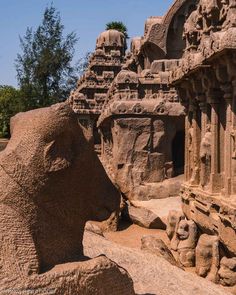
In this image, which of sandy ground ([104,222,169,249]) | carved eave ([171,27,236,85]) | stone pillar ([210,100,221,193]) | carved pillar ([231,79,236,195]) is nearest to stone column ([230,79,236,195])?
carved pillar ([231,79,236,195])

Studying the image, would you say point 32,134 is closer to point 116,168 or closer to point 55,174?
point 55,174

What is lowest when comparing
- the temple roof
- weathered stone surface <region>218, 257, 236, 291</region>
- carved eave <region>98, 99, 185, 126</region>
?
weathered stone surface <region>218, 257, 236, 291</region>

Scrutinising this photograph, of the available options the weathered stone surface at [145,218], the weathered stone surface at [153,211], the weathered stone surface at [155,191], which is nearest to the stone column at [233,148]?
the weathered stone surface at [153,211]

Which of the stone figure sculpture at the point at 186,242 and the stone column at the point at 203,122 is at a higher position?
the stone column at the point at 203,122

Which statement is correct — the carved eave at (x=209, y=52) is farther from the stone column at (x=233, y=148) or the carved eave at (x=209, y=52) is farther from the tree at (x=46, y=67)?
the tree at (x=46, y=67)

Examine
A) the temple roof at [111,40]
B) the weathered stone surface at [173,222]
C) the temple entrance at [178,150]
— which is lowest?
the weathered stone surface at [173,222]

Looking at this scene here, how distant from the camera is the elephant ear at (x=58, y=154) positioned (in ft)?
12.7

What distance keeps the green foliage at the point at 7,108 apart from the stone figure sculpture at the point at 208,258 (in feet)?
90.5

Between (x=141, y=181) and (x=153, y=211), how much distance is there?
200 centimetres

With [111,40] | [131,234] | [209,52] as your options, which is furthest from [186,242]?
[111,40]

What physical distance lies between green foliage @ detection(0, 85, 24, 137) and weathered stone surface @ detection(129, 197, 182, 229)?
21.4 m

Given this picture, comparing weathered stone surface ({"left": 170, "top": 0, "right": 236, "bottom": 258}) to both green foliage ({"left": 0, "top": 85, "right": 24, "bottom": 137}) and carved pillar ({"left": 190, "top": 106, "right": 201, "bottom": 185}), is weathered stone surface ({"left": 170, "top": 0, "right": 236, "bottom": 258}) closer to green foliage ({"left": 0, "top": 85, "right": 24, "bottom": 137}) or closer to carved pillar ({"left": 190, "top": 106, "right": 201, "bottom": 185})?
carved pillar ({"left": 190, "top": 106, "right": 201, "bottom": 185})

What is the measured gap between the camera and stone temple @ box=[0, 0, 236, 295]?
3.81m

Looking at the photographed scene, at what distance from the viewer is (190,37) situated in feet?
38.2
